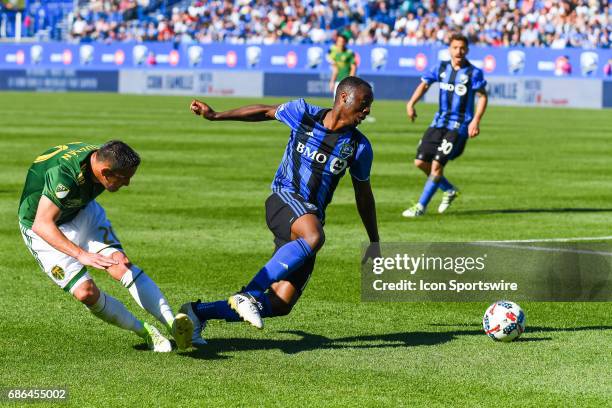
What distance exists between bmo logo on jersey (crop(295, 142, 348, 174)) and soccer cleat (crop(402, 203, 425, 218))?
7.52m

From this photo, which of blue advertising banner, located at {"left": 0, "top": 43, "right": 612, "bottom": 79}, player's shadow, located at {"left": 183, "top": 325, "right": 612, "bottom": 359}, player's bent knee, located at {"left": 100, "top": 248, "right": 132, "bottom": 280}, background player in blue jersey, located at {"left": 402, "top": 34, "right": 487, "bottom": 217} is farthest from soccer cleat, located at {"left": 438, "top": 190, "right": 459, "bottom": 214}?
blue advertising banner, located at {"left": 0, "top": 43, "right": 612, "bottom": 79}

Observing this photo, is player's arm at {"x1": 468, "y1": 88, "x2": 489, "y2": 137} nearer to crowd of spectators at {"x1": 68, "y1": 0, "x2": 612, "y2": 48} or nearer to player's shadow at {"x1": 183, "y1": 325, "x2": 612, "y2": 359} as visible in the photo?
player's shadow at {"x1": 183, "y1": 325, "x2": 612, "y2": 359}

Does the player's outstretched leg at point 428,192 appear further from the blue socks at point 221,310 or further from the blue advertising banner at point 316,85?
the blue advertising banner at point 316,85

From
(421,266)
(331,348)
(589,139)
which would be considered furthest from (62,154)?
(589,139)

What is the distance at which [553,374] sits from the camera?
7.18 m

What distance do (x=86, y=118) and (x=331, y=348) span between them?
26015mm

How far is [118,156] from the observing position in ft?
23.5

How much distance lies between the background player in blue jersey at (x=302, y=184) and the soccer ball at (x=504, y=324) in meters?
1.04

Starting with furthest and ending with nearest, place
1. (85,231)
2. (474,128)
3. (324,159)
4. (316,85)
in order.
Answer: (316,85) → (474,128) → (324,159) → (85,231)

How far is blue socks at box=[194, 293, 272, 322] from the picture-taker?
7812mm

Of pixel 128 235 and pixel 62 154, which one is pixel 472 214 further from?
pixel 62 154

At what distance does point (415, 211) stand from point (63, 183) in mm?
8816

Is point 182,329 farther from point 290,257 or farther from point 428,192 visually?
point 428,192

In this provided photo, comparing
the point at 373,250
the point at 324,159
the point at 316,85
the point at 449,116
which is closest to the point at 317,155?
the point at 324,159
